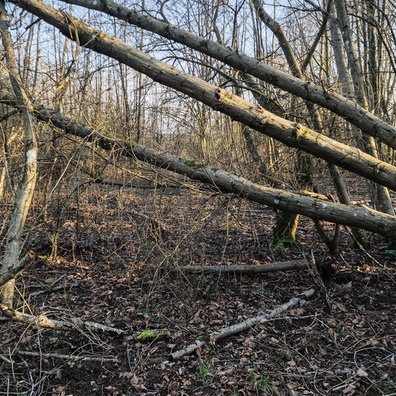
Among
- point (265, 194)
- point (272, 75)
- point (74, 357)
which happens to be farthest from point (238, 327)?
point (272, 75)

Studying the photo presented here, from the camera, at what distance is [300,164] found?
19.4 ft

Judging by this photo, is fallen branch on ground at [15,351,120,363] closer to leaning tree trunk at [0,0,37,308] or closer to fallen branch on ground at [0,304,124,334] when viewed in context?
fallen branch on ground at [0,304,124,334]

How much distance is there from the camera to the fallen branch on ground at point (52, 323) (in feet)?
10.6

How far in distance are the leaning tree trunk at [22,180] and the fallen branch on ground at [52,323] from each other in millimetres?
114

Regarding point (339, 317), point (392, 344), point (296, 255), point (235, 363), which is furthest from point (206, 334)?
point (296, 255)

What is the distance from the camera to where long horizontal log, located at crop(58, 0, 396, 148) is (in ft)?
13.9

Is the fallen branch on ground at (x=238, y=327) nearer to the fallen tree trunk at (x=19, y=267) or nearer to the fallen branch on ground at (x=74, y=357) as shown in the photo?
the fallen branch on ground at (x=74, y=357)

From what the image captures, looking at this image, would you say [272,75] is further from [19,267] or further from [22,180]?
[19,267]

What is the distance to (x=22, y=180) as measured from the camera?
3668 millimetres

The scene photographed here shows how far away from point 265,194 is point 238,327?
5.46ft

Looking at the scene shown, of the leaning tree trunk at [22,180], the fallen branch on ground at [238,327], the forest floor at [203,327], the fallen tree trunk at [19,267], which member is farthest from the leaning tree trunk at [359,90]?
the fallen tree trunk at [19,267]

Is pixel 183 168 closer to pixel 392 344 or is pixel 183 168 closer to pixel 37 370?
pixel 37 370

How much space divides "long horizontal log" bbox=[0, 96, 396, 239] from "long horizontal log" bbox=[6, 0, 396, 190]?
56cm

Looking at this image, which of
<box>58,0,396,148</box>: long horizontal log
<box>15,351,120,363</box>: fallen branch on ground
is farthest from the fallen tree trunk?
<box>58,0,396,148</box>: long horizontal log
